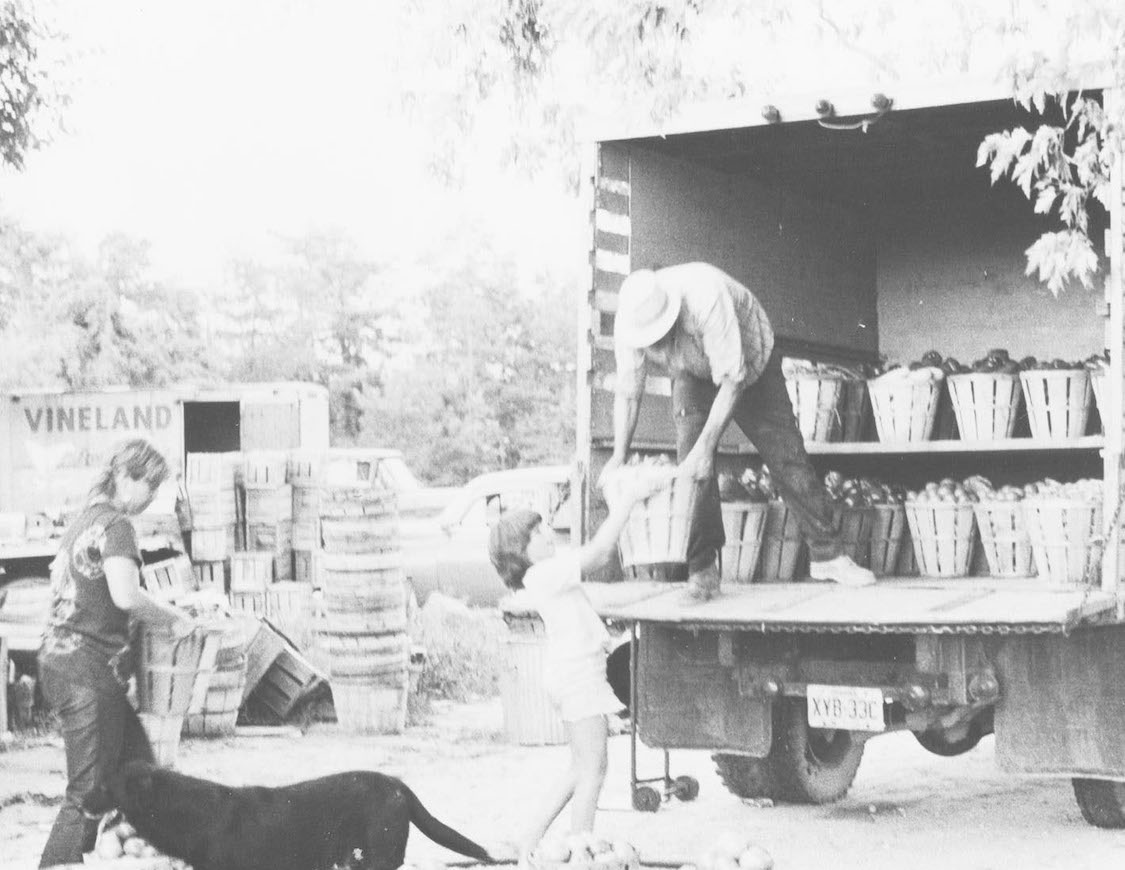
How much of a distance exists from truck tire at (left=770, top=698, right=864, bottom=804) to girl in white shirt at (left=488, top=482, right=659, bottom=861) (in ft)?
6.20

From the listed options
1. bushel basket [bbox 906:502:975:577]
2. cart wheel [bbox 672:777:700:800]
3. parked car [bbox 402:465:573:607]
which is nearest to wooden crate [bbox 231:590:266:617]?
parked car [bbox 402:465:573:607]

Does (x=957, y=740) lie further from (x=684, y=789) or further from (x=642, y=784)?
(x=642, y=784)

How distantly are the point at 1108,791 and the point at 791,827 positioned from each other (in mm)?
1455

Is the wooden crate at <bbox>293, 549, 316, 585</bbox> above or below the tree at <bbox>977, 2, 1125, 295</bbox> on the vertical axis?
below

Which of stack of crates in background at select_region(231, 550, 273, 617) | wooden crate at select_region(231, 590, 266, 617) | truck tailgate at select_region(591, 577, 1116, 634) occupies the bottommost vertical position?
wooden crate at select_region(231, 590, 266, 617)

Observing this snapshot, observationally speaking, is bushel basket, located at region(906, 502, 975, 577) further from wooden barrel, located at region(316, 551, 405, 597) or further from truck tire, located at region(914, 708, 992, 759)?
wooden barrel, located at region(316, 551, 405, 597)

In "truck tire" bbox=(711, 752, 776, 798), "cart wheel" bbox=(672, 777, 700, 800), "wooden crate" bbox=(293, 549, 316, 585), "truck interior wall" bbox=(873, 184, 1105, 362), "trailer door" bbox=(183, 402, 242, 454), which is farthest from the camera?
"trailer door" bbox=(183, 402, 242, 454)

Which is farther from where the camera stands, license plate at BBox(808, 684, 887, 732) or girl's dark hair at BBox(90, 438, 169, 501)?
license plate at BBox(808, 684, 887, 732)

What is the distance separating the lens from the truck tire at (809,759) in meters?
8.20

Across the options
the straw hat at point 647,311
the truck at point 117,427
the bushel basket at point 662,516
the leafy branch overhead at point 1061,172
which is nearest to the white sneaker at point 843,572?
the bushel basket at point 662,516

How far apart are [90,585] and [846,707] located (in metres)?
3.07

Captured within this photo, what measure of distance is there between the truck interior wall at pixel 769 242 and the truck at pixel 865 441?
18mm

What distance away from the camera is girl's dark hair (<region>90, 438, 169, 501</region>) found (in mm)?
6441

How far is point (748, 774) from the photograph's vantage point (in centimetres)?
843
